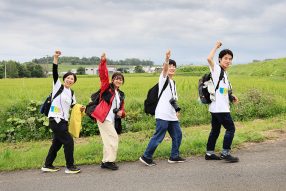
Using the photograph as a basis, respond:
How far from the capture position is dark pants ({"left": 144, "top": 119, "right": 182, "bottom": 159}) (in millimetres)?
5727

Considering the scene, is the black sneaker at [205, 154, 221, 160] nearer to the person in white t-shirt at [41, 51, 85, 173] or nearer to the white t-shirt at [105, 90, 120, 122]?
the white t-shirt at [105, 90, 120, 122]

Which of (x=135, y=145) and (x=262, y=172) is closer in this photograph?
(x=262, y=172)

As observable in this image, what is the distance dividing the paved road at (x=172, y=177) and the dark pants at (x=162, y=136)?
226 mm

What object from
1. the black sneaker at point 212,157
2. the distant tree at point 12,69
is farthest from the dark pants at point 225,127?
the distant tree at point 12,69

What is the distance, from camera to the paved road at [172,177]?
184 inches

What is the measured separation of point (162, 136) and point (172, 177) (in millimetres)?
894

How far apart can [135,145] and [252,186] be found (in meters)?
2.82

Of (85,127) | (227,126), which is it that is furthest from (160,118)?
(85,127)

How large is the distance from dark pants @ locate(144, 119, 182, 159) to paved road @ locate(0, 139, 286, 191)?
0.23 metres

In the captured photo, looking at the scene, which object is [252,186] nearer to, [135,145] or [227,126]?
[227,126]

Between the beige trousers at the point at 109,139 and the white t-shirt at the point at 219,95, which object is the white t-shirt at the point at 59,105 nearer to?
the beige trousers at the point at 109,139

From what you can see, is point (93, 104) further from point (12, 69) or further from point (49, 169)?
point (12, 69)

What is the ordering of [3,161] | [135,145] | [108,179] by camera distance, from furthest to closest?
[135,145]
[3,161]
[108,179]

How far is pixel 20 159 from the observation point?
638cm
